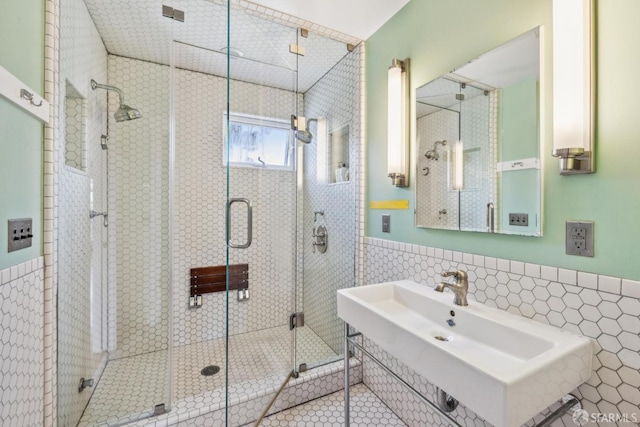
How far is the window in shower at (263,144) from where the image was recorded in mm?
2049

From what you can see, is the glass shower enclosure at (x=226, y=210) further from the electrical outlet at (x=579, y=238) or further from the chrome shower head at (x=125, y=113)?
the electrical outlet at (x=579, y=238)

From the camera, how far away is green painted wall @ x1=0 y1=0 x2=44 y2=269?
35.3 inches

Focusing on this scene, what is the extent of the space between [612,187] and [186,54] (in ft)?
8.81

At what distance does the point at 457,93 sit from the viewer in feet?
4.53

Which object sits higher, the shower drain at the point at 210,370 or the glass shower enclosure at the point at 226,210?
the glass shower enclosure at the point at 226,210

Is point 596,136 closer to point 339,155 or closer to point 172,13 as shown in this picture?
point 339,155

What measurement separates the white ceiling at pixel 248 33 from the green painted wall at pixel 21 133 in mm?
807

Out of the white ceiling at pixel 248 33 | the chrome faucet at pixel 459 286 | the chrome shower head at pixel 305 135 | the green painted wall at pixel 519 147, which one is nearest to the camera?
the green painted wall at pixel 519 147

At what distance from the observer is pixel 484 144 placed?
126 cm

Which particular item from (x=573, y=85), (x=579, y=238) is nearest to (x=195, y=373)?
(x=579, y=238)

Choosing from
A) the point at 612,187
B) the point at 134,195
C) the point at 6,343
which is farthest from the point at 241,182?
the point at 612,187

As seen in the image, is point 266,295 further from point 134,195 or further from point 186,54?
point 186,54

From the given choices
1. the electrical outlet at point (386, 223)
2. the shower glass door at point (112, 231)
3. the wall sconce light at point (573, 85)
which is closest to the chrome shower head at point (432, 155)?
the electrical outlet at point (386, 223)

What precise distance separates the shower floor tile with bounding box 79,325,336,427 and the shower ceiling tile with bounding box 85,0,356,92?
1939 mm
